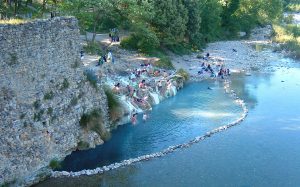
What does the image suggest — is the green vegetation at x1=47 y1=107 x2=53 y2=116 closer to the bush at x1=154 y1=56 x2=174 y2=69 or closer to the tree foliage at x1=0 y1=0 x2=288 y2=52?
the tree foliage at x1=0 y1=0 x2=288 y2=52

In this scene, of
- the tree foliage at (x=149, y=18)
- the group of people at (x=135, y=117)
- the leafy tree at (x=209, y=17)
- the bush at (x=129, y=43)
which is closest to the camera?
the group of people at (x=135, y=117)

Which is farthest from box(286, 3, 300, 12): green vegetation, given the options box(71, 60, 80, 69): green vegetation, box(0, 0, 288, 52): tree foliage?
box(71, 60, 80, 69): green vegetation

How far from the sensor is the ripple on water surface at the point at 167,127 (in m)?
32.2

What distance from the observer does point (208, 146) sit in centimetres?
3416

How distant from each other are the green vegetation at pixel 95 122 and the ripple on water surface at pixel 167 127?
2.88 feet

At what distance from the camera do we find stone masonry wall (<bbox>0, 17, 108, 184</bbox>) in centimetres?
2675

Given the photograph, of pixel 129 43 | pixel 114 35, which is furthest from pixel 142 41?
pixel 114 35

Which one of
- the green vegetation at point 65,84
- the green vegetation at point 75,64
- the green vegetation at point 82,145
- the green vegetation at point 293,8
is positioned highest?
the green vegetation at point 293,8

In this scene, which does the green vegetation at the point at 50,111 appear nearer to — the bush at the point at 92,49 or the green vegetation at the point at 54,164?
the green vegetation at the point at 54,164

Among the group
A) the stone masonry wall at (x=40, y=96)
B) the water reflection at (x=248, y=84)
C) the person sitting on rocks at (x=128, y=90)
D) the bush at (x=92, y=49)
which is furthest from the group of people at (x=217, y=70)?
the stone masonry wall at (x=40, y=96)

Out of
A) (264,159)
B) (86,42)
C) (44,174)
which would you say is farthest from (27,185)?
(86,42)

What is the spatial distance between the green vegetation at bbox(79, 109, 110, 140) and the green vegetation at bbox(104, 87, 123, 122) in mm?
1881

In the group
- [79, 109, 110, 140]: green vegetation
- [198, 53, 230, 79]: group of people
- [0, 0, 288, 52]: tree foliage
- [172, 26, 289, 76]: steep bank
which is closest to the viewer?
[79, 109, 110, 140]: green vegetation

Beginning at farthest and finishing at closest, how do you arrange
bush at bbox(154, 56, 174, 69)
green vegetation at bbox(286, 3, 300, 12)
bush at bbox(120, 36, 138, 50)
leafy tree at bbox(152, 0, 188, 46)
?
1. green vegetation at bbox(286, 3, 300, 12)
2. leafy tree at bbox(152, 0, 188, 46)
3. bush at bbox(120, 36, 138, 50)
4. bush at bbox(154, 56, 174, 69)
